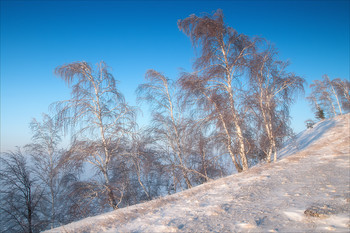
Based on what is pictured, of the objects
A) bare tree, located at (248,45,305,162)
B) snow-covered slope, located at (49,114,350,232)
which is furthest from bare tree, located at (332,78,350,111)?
snow-covered slope, located at (49,114,350,232)

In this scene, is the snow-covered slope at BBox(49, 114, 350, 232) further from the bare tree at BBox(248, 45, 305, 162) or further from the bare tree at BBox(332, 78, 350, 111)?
the bare tree at BBox(332, 78, 350, 111)

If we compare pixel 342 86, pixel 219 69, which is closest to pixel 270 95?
pixel 219 69

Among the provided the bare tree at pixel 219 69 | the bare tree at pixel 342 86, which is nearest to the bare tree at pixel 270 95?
the bare tree at pixel 219 69

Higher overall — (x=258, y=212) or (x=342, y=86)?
(x=342, y=86)

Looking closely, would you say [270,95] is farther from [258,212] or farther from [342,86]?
[342,86]

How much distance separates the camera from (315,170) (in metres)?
5.11

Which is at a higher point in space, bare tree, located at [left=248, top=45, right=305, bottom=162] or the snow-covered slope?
bare tree, located at [left=248, top=45, right=305, bottom=162]

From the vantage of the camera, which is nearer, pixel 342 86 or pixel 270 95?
pixel 270 95

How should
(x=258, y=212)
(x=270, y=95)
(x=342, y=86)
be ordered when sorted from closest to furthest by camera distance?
1. (x=258, y=212)
2. (x=270, y=95)
3. (x=342, y=86)

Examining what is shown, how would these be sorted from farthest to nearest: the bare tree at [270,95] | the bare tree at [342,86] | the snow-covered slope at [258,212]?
the bare tree at [342,86] → the bare tree at [270,95] → the snow-covered slope at [258,212]

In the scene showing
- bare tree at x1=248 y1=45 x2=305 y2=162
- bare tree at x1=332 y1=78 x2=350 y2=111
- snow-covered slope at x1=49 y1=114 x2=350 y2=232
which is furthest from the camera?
bare tree at x1=332 y1=78 x2=350 y2=111

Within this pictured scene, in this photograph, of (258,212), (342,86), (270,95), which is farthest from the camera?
(342,86)

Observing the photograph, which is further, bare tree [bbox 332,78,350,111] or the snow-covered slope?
bare tree [bbox 332,78,350,111]

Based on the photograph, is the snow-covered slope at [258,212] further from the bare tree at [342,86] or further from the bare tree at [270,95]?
the bare tree at [342,86]
